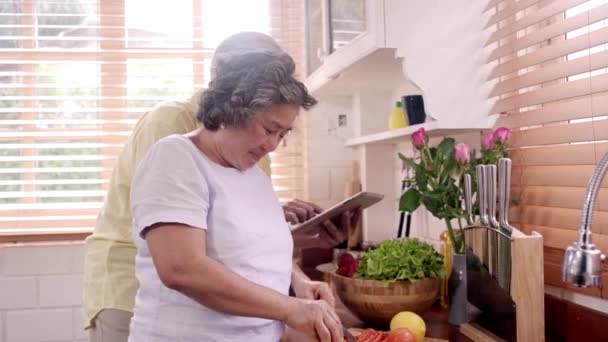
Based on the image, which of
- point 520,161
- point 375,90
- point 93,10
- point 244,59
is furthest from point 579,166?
point 93,10

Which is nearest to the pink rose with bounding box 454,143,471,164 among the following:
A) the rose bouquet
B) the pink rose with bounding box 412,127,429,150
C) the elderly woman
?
the rose bouquet

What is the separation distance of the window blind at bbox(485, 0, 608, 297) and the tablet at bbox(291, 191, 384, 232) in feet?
1.14

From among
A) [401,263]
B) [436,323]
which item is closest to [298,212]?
[401,263]

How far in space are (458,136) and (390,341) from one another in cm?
83

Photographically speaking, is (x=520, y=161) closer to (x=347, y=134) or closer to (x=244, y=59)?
(x=244, y=59)

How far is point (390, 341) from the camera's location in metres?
1.23

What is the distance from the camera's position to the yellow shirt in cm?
138

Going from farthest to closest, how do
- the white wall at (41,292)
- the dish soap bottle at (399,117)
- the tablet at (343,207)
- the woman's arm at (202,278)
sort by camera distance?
the white wall at (41,292), the dish soap bottle at (399,117), the tablet at (343,207), the woman's arm at (202,278)

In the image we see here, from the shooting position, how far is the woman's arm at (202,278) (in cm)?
92

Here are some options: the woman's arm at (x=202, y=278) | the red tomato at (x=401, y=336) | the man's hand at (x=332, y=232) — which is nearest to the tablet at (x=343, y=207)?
the man's hand at (x=332, y=232)

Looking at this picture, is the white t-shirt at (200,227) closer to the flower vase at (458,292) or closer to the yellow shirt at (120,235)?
the yellow shirt at (120,235)

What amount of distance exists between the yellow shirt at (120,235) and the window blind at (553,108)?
24.6 inches

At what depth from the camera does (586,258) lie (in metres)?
0.81

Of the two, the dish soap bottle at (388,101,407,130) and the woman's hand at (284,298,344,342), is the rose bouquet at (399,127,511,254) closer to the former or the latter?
the dish soap bottle at (388,101,407,130)
